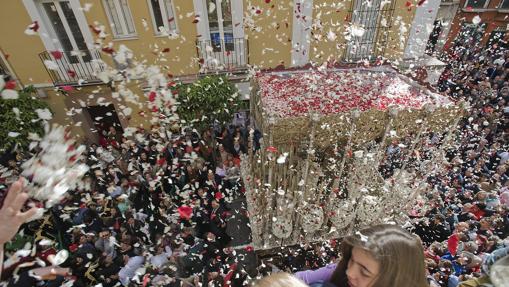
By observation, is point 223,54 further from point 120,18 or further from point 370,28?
point 370,28

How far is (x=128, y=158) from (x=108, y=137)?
2852mm

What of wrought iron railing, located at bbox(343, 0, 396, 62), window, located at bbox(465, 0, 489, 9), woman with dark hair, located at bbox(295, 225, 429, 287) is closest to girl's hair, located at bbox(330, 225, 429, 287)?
woman with dark hair, located at bbox(295, 225, 429, 287)

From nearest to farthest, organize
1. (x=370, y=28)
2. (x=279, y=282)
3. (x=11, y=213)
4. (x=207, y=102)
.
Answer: (x=279, y=282), (x=11, y=213), (x=207, y=102), (x=370, y=28)

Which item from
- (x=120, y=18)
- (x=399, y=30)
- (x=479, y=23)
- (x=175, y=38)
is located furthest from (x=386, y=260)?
(x=479, y=23)

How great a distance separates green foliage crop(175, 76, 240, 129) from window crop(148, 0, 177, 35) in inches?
77.3

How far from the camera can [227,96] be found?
7828 mm

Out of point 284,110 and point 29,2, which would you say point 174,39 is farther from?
point 284,110

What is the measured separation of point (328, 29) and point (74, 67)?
817 cm

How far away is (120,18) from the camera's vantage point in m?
8.07

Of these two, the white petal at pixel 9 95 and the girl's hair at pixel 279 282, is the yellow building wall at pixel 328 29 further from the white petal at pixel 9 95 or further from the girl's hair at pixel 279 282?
the white petal at pixel 9 95

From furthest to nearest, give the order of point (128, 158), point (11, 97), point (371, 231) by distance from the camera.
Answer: point (128, 158)
point (11, 97)
point (371, 231)

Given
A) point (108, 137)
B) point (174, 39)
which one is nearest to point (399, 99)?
point (174, 39)

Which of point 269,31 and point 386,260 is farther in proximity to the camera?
point 269,31

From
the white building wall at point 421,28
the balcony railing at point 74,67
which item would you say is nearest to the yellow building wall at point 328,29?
the white building wall at point 421,28
